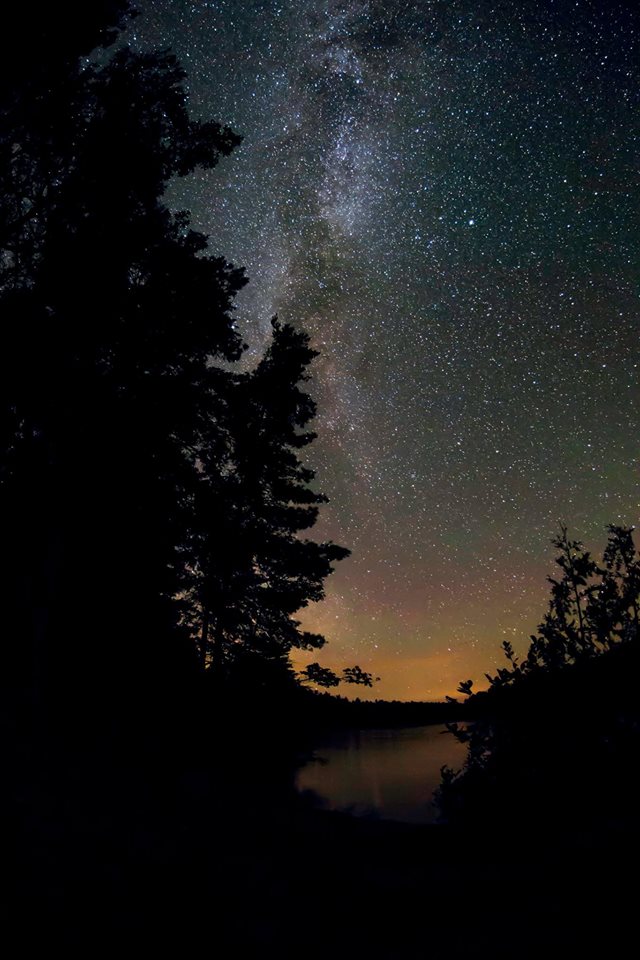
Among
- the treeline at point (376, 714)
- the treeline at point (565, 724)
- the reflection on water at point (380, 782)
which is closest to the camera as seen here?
the treeline at point (565, 724)

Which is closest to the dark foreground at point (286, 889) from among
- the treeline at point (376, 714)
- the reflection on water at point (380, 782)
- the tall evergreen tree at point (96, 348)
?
the tall evergreen tree at point (96, 348)

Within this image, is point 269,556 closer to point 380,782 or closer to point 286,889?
point 380,782

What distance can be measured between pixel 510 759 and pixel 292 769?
60.3 ft

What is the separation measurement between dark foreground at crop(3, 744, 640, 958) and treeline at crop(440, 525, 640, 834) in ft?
1.12

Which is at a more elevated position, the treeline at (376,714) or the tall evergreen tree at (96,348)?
the tall evergreen tree at (96,348)

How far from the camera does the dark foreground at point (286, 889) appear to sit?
3059 mm

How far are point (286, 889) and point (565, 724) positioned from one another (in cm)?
324

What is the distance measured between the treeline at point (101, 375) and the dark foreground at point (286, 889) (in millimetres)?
5099

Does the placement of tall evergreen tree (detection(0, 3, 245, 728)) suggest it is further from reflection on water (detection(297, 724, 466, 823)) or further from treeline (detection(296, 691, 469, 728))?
treeline (detection(296, 691, 469, 728))

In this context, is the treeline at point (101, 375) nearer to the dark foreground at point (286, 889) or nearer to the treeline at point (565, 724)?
the dark foreground at point (286, 889)

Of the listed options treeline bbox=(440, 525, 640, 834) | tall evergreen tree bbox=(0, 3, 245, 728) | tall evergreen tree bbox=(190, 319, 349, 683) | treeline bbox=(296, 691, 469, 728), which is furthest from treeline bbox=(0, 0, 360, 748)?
treeline bbox=(296, 691, 469, 728)

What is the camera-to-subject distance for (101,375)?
10.9 metres

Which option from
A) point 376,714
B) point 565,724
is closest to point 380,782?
point 565,724

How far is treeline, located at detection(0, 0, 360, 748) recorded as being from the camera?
9836 millimetres
